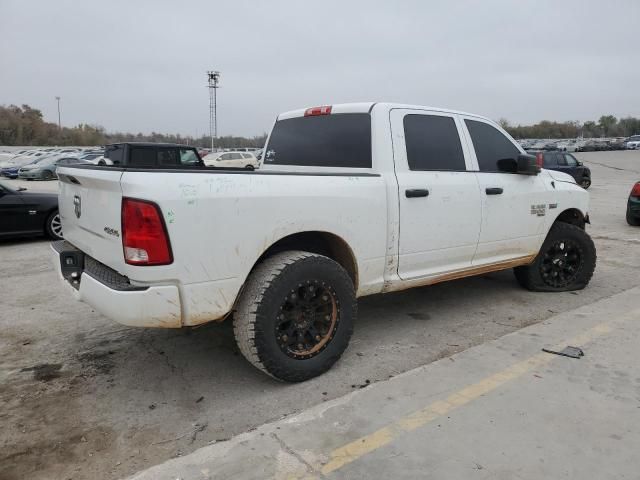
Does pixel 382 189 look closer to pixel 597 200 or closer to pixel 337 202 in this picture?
pixel 337 202

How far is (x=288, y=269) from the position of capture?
315 cm

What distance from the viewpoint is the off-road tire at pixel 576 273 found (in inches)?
207

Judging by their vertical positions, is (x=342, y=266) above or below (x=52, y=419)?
above

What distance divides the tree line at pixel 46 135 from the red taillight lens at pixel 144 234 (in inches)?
2777

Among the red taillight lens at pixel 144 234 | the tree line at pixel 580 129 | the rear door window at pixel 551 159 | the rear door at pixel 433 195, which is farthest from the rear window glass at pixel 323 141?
the tree line at pixel 580 129

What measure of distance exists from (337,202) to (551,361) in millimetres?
1937

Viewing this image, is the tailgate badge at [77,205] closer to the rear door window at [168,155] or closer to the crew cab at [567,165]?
the rear door window at [168,155]

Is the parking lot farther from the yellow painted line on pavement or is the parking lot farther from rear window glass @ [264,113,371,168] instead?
rear window glass @ [264,113,371,168]

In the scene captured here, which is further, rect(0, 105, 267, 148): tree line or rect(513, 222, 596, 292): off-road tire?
rect(0, 105, 267, 148): tree line

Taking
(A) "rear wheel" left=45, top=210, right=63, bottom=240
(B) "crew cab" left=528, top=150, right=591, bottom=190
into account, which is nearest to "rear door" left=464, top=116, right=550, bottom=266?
(A) "rear wheel" left=45, top=210, right=63, bottom=240

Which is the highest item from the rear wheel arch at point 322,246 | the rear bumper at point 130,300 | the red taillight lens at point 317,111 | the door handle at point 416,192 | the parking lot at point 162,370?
the red taillight lens at point 317,111

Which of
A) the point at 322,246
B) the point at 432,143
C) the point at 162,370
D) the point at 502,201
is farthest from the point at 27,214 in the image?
the point at 502,201

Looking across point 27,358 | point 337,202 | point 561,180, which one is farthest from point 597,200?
point 27,358

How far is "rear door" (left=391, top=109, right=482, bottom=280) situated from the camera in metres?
3.85
